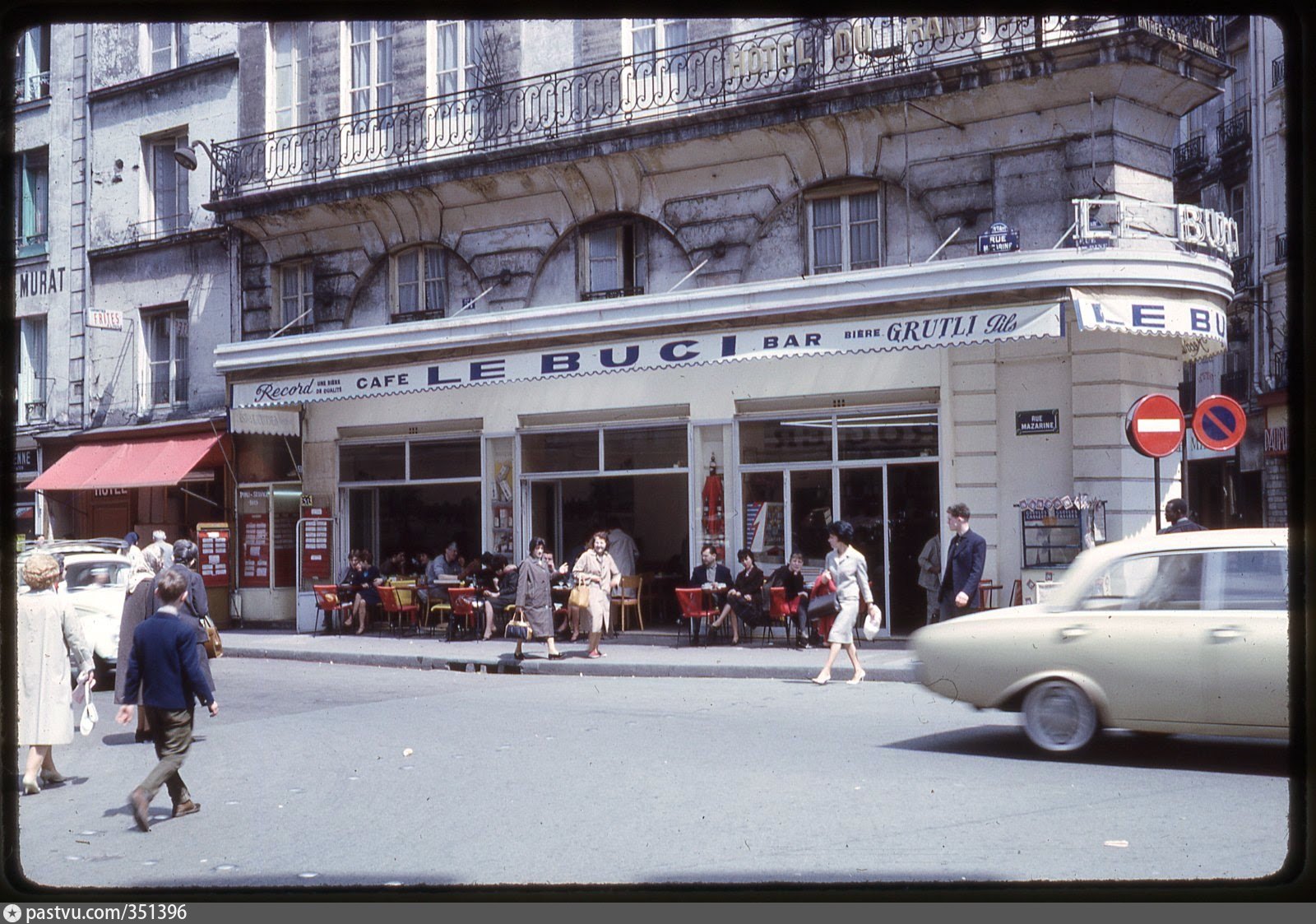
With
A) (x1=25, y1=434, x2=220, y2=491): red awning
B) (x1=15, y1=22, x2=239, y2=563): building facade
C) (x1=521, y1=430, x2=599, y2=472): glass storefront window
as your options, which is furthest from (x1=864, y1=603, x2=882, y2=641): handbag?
(x1=25, y1=434, x2=220, y2=491): red awning

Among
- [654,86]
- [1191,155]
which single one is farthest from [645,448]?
[1191,155]

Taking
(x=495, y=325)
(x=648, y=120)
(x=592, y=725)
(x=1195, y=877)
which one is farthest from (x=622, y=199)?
(x=1195, y=877)

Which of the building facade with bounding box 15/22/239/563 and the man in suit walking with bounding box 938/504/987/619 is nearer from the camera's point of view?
the man in suit walking with bounding box 938/504/987/619

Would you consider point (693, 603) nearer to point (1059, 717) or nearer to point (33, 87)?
point (1059, 717)

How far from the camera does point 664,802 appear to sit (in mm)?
8102

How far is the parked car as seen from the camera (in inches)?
604

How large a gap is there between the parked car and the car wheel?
33.5 feet

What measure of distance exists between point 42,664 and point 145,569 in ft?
18.1

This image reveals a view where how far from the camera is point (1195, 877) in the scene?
6109 mm

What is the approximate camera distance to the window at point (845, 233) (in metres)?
18.4

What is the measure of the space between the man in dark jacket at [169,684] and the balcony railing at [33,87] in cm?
2344

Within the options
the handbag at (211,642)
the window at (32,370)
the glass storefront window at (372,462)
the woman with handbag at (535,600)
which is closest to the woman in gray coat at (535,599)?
the woman with handbag at (535,600)

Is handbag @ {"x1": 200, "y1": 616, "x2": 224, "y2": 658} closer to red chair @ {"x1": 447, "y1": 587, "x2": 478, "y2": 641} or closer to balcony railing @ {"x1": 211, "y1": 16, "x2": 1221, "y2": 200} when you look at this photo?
red chair @ {"x1": 447, "y1": 587, "x2": 478, "y2": 641}

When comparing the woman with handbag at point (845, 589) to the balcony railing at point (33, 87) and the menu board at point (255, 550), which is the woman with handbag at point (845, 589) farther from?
the balcony railing at point (33, 87)
